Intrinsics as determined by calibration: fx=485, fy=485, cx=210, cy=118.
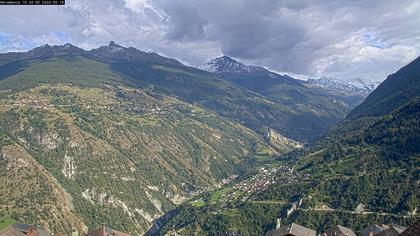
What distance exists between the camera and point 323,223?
192 m

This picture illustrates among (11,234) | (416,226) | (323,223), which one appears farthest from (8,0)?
(323,223)

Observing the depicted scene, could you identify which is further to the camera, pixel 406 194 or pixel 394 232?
pixel 406 194

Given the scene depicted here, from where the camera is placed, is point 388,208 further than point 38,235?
Yes

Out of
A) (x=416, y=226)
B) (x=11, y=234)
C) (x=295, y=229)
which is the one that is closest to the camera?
(x=416, y=226)

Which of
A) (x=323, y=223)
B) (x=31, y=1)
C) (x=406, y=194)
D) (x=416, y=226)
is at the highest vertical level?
(x=31, y=1)

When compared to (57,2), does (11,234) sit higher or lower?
lower

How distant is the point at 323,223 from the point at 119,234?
83.2m

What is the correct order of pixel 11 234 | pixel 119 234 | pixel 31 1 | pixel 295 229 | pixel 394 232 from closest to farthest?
1. pixel 31 1
2. pixel 11 234
3. pixel 394 232
4. pixel 295 229
5. pixel 119 234

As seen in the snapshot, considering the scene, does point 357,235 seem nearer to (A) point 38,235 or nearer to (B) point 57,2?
(A) point 38,235

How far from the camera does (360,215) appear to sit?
614 ft

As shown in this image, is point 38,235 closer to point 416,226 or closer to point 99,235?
point 99,235

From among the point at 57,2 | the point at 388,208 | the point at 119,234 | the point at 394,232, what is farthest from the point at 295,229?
the point at 57,2

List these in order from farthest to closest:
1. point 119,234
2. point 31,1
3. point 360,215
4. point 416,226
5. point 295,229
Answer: point 360,215 → point 119,234 → point 295,229 → point 31,1 → point 416,226

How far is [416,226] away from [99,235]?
116 metres
